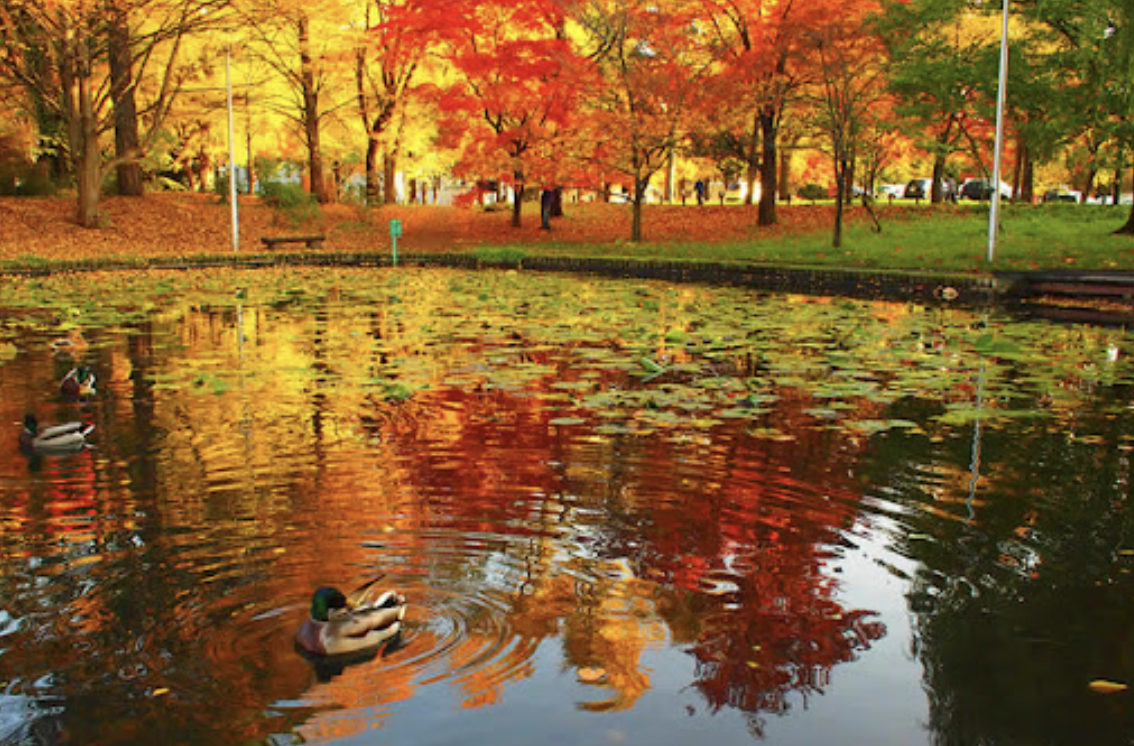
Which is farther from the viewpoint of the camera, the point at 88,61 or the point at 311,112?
the point at 311,112

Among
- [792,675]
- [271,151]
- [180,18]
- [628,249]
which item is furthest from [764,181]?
[792,675]

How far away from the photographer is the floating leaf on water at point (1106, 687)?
3893 mm

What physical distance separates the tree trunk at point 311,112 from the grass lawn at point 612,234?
1.10m

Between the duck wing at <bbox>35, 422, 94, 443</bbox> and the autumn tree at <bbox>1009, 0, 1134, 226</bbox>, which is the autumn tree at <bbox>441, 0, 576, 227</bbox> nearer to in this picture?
the autumn tree at <bbox>1009, 0, 1134, 226</bbox>

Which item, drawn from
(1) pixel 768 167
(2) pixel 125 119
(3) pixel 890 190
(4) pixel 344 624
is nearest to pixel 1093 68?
(1) pixel 768 167

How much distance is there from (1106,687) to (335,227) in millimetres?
31405

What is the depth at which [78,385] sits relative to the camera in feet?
29.5

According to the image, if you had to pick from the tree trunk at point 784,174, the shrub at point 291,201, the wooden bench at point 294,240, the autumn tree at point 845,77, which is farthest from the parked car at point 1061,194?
the wooden bench at point 294,240

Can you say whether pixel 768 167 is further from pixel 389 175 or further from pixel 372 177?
pixel 389 175

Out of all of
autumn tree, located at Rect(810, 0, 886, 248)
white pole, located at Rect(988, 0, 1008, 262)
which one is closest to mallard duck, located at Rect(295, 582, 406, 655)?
white pole, located at Rect(988, 0, 1008, 262)

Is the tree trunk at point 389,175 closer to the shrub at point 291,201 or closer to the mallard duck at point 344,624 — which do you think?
the shrub at point 291,201

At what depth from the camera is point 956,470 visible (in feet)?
22.5

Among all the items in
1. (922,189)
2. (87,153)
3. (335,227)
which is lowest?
(335,227)

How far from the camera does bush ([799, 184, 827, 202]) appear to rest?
49.9 metres
